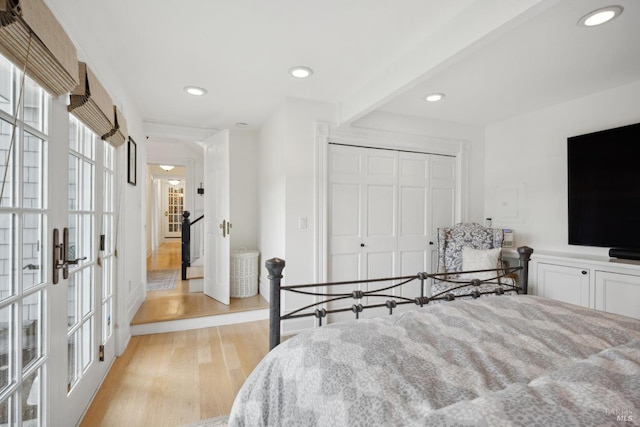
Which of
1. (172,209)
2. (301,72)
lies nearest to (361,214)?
(301,72)

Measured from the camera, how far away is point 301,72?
7.82ft

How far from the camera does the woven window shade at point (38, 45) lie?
93cm

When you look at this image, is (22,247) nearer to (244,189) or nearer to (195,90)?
(195,90)

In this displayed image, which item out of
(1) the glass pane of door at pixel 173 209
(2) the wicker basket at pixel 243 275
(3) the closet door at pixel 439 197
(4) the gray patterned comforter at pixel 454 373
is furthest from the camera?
(1) the glass pane of door at pixel 173 209

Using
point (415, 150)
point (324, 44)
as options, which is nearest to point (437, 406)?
point (324, 44)

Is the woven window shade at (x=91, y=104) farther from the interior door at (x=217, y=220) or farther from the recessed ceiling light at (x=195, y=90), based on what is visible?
the interior door at (x=217, y=220)

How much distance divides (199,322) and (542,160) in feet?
13.3

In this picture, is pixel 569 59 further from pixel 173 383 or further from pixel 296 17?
pixel 173 383

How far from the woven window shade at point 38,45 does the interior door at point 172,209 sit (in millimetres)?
9621

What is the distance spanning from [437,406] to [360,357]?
23cm

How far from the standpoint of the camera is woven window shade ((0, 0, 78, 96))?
932mm

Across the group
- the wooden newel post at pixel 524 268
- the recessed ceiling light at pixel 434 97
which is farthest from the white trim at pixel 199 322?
the recessed ceiling light at pixel 434 97

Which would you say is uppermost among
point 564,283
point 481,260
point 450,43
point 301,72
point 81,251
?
point 301,72

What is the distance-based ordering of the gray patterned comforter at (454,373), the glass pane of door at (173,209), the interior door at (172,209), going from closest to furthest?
the gray patterned comforter at (454,373) < the interior door at (172,209) < the glass pane of door at (173,209)
